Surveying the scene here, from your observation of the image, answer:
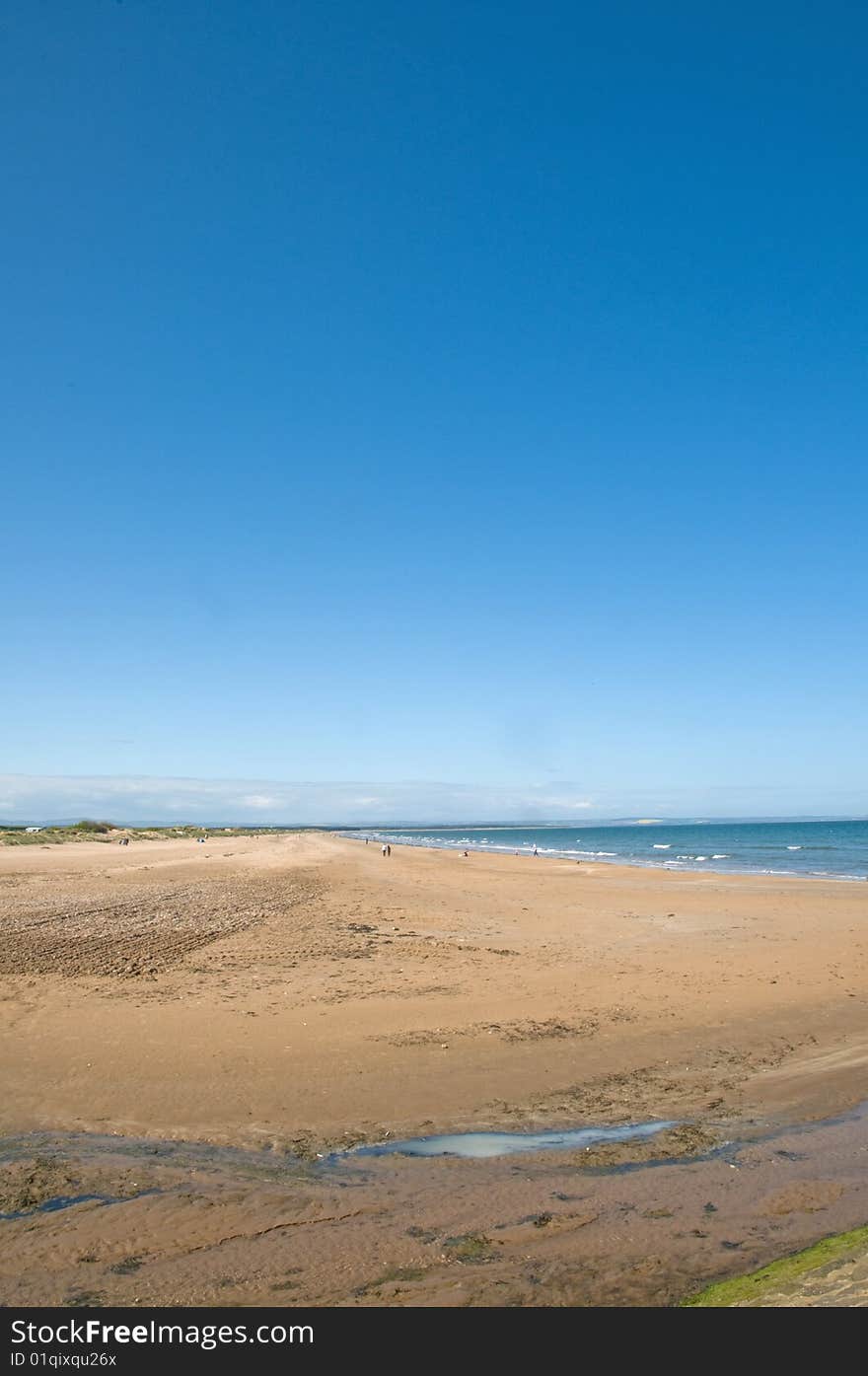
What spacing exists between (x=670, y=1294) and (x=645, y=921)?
21.7 meters

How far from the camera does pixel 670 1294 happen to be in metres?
5.20

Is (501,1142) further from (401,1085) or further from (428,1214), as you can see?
(401,1085)

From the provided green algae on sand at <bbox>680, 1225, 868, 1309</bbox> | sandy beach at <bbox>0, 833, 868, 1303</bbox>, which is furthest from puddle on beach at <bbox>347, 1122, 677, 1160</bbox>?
green algae on sand at <bbox>680, 1225, 868, 1309</bbox>

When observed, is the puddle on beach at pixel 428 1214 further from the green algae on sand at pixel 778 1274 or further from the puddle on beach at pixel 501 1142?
the green algae on sand at pixel 778 1274

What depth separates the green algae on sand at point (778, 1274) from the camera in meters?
5.01

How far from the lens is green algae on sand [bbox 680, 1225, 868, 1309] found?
501 centimetres

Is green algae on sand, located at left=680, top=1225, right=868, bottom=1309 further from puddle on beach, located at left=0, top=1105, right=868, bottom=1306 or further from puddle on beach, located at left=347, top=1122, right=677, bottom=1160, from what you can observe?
puddle on beach, located at left=347, top=1122, right=677, bottom=1160

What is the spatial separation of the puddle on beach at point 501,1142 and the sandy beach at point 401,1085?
0.80 ft

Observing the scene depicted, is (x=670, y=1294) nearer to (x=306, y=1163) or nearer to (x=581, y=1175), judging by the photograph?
(x=581, y=1175)

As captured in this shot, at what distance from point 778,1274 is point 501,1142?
10.8 feet

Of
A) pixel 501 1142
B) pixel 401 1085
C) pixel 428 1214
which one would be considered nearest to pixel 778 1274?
pixel 428 1214

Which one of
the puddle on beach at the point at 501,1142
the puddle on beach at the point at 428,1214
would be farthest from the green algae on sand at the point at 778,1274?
the puddle on beach at the point at 501,1142

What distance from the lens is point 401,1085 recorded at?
9.67 m

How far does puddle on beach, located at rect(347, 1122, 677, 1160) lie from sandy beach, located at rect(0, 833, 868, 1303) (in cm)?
24
